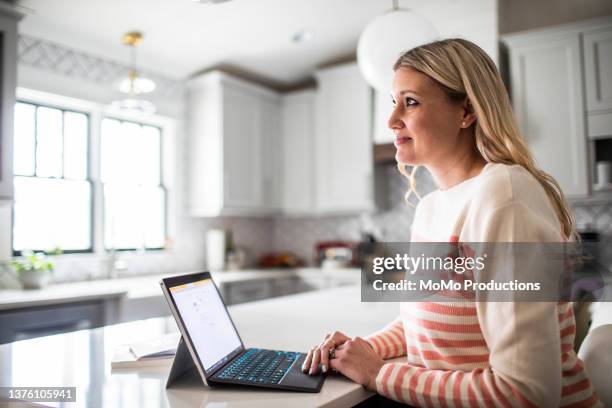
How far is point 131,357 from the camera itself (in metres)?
1.13

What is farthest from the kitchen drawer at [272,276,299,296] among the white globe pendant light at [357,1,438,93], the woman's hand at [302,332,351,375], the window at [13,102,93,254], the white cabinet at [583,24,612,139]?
→ the woman's hand at [302,332,351,375]

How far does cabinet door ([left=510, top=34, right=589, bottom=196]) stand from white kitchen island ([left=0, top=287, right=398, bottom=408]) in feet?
6.60

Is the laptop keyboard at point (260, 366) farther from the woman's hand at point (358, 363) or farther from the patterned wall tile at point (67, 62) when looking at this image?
the patterned wall tile at point (67, 62)

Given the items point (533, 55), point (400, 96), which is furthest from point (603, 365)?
point (533, 55)

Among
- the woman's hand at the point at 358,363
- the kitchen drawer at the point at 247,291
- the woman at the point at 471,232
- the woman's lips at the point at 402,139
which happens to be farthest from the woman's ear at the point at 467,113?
the kitchen drawer at the point at 247,291

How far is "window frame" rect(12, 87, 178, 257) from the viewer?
345 cm

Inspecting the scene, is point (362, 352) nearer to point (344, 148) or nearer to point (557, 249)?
point (557, 249)

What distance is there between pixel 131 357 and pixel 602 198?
3345mm

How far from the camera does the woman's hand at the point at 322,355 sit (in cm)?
102

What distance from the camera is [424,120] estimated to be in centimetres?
102

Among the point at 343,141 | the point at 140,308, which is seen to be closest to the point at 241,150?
the point at 343,141

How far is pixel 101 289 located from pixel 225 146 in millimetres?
1710

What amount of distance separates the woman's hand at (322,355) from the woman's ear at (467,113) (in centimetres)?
53

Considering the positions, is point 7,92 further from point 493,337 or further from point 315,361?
point 493,337
